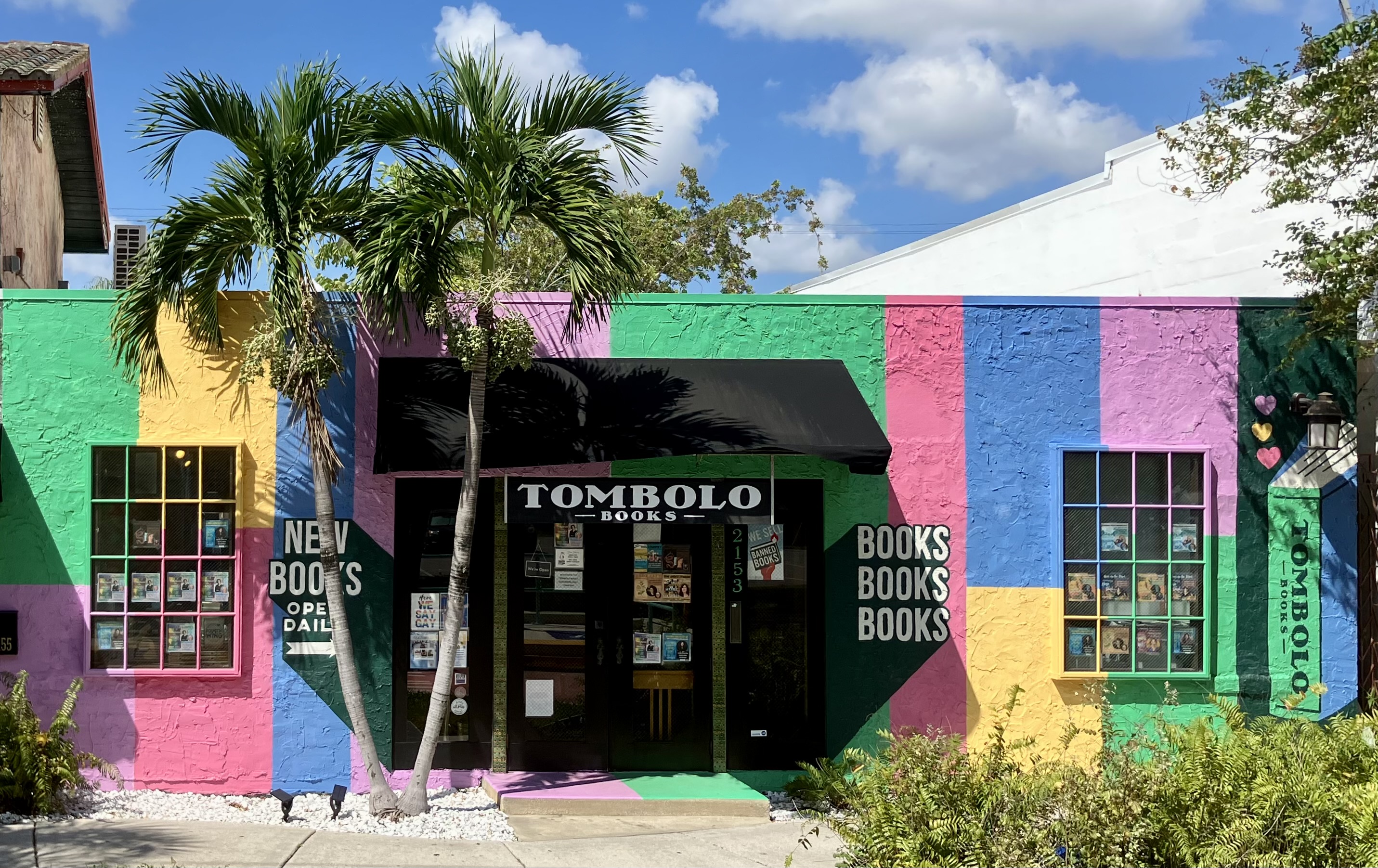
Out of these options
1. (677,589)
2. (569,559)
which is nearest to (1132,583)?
(677,589)

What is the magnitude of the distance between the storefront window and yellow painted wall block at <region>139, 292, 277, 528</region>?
16cm

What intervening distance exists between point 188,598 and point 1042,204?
14.9 metres

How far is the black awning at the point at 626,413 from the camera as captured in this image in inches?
339

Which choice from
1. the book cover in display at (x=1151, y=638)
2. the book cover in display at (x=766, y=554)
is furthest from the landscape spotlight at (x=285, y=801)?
the book cover in display at (x=1151, y=638)

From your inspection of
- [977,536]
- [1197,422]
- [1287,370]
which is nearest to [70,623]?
[977,536]

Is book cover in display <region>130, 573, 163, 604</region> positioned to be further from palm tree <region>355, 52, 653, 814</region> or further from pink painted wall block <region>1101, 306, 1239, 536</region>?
pink painted wall block <region>1101, 306, 1239, 536</region>

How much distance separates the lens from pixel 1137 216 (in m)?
17.5

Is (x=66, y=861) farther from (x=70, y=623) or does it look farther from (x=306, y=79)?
(x=306, y=79)

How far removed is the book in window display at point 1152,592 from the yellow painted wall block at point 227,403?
7165 mm

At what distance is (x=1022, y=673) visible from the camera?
31.4 ft

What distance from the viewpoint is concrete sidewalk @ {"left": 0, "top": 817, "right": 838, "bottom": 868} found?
6926 mm

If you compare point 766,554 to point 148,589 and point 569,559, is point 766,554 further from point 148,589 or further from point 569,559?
point 148,589

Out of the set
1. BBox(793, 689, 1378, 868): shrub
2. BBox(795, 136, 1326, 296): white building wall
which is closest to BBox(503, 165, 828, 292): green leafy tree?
BBox(795, 136, 1326, 296): white building wall

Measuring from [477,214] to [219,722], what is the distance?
15.1 feet
